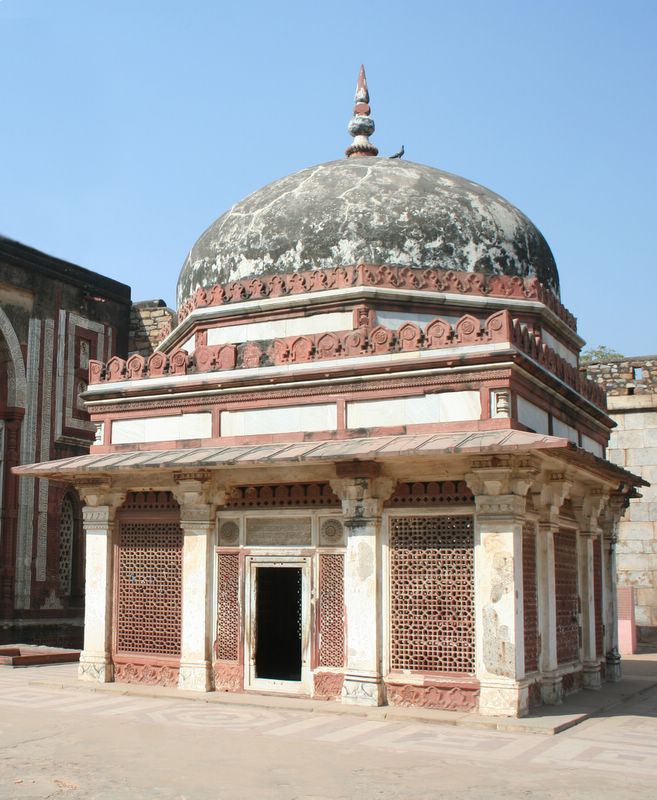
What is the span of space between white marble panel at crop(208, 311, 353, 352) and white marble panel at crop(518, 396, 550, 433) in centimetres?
240

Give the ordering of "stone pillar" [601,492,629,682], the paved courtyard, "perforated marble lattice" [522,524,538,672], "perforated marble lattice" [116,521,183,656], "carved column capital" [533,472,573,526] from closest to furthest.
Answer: the paved courtyard < "perforated marble lattice" [522,524,538,672] < "carved column capital" [533,472,573,526] < "perforated marble lattice" [116,521,183,656] < "stone pillar" [601,492,629,682]

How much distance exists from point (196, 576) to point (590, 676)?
5.13 m

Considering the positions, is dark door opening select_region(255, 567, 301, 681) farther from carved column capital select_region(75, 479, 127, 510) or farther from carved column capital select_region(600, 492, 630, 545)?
carved column capital select_region(600, 492, 630, 545)

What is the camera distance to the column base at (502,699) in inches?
370

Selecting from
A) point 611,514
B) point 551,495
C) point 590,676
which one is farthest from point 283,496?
point 611,514

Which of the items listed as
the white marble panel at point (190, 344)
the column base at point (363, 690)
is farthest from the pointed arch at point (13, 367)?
the column base at point (363, 690)

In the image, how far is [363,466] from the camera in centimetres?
1016

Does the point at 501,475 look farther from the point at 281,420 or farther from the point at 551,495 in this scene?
the point at 281,420

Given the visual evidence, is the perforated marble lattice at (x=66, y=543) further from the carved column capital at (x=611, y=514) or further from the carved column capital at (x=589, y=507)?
the carved column capital at (x=589, y=507)

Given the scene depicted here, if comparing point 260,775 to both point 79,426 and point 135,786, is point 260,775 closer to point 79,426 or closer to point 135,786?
point 135,786

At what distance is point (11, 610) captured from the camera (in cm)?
1756

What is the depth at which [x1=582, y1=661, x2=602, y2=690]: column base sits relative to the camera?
40.2ft

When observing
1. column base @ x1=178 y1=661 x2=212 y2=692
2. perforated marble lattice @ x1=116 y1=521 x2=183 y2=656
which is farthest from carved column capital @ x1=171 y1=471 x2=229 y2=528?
column base @ x1=178 y1=661 x2=212 y2=692

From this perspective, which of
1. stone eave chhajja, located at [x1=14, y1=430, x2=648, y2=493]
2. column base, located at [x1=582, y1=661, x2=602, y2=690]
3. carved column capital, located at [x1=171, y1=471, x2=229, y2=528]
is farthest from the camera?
column base, located at [x1=582, y1=661, x2=602, y2=690]
